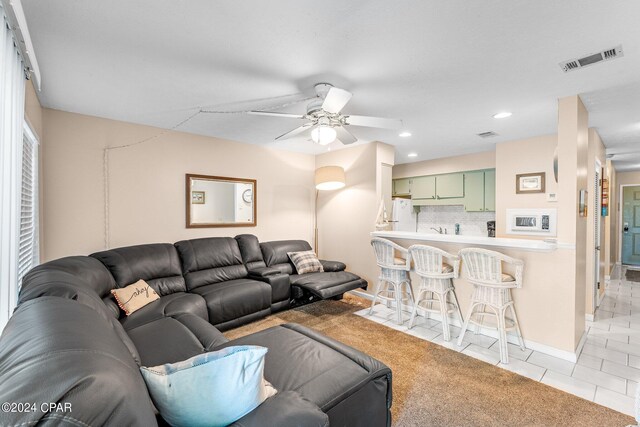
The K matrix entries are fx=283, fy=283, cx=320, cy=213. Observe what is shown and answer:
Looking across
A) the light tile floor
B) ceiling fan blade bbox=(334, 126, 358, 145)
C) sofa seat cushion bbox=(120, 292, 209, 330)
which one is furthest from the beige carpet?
ceiling fan blade bbox=(334, 126, 358, 145)

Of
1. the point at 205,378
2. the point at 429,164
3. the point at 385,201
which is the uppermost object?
the point at 429,164

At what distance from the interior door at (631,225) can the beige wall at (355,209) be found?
22.0ft

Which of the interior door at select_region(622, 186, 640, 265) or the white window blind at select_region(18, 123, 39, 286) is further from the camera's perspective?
the interior door at select_region(622, 186, 640, 265)

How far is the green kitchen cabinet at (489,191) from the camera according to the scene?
5023mm

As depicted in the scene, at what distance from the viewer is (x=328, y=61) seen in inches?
81.0

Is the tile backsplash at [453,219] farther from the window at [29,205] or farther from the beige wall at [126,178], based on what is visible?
the window at [29,205]

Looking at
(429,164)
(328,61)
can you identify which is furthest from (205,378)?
(429,164)

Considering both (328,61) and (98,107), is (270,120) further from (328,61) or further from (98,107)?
(98,107)

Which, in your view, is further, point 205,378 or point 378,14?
point 378,14

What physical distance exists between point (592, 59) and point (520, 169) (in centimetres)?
249

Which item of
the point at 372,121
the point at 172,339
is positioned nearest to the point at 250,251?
the point at 172,339

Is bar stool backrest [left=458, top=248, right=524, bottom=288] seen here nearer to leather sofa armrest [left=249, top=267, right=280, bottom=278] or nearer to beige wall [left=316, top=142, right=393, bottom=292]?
beige wall [left=316, top=142, right=393, bottom=292]

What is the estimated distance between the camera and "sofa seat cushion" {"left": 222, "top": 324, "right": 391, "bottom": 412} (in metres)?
1.37

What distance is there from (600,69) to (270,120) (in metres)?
2.99
